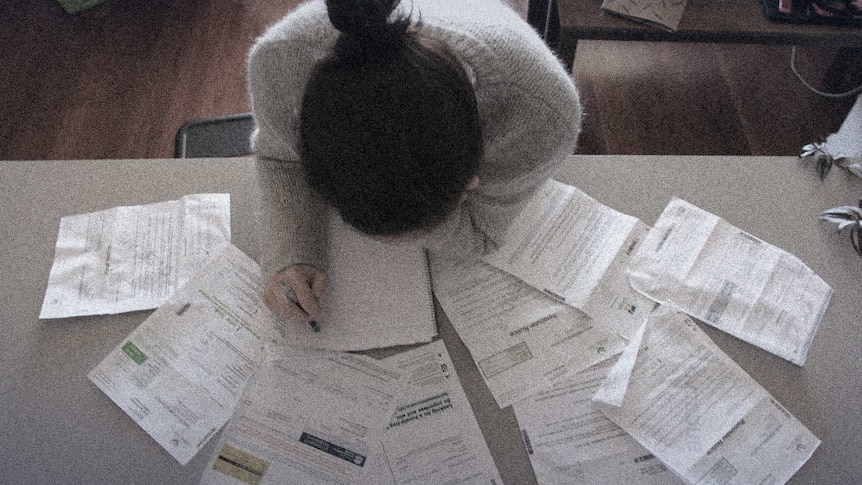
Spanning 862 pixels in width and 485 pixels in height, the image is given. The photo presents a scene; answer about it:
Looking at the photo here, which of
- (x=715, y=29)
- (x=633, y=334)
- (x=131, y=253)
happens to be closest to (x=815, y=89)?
(x=715, y=29)

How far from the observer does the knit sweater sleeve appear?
0.73 metres

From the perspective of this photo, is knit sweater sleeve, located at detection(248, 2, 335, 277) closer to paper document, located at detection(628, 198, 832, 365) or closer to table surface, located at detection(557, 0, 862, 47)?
paper document, located at detection(628, 198, 832, 365)

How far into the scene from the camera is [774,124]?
1.74m

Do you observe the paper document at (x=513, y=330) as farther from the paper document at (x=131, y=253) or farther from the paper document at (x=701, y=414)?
the paper document at (x=131, y=253)

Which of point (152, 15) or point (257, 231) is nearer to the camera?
point (257, 231)

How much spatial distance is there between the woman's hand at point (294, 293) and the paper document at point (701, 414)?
408mm

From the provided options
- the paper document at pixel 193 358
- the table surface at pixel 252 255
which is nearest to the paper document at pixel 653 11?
the table surface at pixel 252 255

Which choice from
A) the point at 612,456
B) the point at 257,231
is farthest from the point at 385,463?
the point at 257,231

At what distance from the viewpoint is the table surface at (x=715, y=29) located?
118cm

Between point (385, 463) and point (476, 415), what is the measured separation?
0.43 feet

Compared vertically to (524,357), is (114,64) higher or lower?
lower

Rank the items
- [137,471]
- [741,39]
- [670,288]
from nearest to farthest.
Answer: [137,471], [670,288], [741,39]

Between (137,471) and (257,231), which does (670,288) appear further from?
(137,471)

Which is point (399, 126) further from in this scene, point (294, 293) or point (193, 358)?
point (193, 358)
